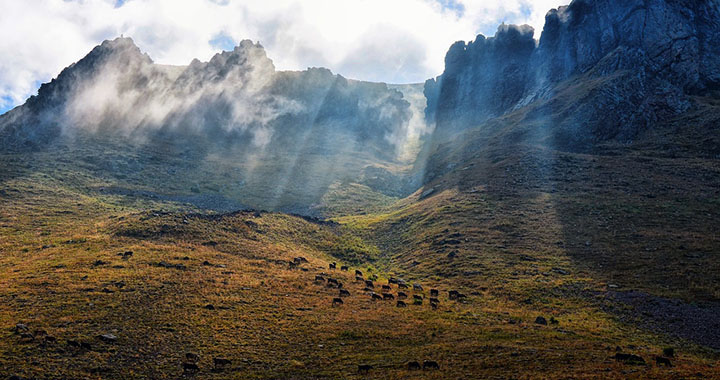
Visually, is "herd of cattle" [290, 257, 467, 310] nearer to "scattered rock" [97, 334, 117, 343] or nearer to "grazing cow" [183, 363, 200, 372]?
"grazing cow" [183, 363, 200, 372]

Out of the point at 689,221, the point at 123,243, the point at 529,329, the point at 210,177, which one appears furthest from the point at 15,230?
the point at 689,221

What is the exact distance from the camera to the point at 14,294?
4388cm

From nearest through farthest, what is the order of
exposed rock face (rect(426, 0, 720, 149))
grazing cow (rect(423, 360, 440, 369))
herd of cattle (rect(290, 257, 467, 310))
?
grazing cow (rect(423, 360, 440, 369)), herd of cattle (rect(290, 257, 467, 310)), exposed rock face (rect(426, 0, 720, 149))

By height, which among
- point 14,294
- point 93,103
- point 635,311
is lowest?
point 14,294

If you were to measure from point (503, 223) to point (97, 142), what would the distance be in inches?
6342

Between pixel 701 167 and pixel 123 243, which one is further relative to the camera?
pixel 701 167

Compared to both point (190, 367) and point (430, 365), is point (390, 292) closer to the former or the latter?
point (430, 365)

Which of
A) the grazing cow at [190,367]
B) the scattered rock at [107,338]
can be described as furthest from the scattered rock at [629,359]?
the scattered rock at [107,338]

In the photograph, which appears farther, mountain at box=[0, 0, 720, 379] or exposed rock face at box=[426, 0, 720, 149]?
exposed rock face at box=[426, 0, 720, 149]

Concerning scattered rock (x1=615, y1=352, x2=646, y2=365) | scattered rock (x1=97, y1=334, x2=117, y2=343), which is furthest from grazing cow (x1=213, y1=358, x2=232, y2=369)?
scattered rock (x1=615, y1=352, x2=646, y2=365)

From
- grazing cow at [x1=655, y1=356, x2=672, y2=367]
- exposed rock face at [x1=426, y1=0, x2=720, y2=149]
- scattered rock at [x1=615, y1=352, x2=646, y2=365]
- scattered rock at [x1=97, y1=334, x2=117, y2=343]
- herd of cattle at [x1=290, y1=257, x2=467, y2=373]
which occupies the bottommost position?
scattered rock at [x1=97, y1=334, x2=117, y2=343]

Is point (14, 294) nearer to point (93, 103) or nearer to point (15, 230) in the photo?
point (15, 230)

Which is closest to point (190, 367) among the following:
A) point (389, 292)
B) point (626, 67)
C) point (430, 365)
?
point (430, 365)

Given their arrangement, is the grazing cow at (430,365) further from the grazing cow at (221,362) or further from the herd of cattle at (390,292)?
the herd of cattle at (390,292)
